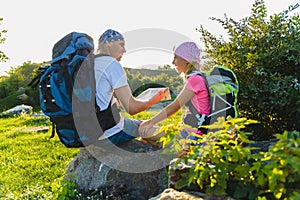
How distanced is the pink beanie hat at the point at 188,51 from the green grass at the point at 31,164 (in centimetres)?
230

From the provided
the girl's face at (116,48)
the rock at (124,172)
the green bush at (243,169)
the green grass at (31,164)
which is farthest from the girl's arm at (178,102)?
→ the green grass at (31,164)

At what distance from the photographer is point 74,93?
4.95 meters

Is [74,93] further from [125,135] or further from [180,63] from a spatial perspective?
[180,63]

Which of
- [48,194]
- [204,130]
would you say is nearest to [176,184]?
[204,130]

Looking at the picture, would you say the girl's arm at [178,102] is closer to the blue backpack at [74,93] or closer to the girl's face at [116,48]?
the blue backpack at [74,93]

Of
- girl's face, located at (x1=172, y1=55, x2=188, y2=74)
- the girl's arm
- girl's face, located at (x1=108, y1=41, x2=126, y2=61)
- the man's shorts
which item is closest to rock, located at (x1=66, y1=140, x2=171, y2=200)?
the man's shorts

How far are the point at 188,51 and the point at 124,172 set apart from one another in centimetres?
172

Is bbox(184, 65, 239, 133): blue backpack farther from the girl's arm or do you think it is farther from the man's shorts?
the man's shorts

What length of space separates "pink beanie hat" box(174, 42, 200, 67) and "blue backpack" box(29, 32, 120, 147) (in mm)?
1096

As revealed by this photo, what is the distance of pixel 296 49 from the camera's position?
5.62 m

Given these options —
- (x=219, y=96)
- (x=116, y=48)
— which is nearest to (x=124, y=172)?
(x=219, y=96)

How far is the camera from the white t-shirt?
5.18 metres

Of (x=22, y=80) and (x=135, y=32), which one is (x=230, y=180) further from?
(x=22, y=80)

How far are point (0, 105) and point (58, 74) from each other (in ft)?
57.7
